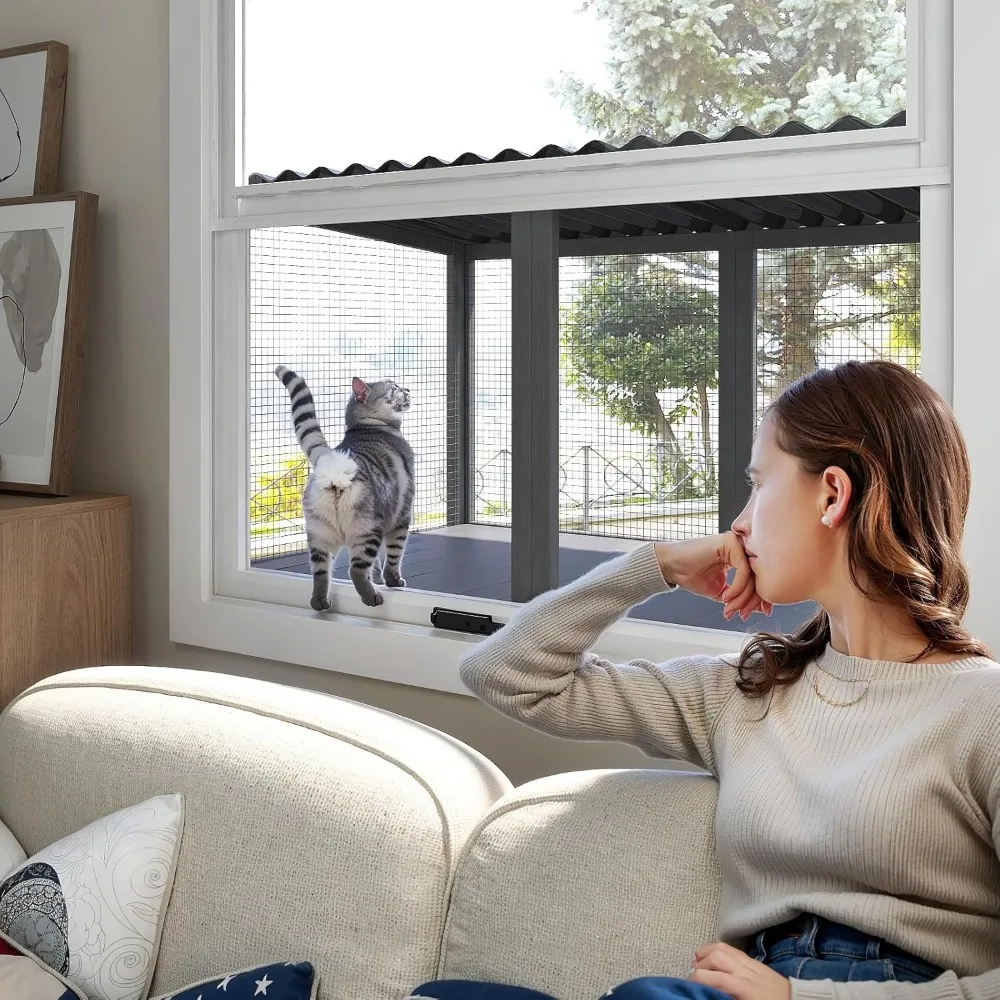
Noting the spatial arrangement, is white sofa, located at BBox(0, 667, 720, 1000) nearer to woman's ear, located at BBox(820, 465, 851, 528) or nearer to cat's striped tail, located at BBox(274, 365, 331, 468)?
woman's ear, located at BBox(820, 465, 851, 528)

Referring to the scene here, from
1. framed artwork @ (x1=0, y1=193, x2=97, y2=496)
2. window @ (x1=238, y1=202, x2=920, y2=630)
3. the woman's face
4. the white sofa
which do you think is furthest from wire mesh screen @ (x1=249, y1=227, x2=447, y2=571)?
the woman's face

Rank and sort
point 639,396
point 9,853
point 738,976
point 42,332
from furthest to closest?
point 42,332
point 639,396
point 9,853
point 738,976

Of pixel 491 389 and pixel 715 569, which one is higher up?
pixel 491 389

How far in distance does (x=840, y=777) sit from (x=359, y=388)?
133cm

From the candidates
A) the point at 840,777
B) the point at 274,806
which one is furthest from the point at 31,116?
the point at 840,777

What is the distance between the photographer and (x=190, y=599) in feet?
7.71

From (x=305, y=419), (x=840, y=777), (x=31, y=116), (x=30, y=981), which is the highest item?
(x=31, y=116)

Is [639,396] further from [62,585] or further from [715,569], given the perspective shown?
[62,585]

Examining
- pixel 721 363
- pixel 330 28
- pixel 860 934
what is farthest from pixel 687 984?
pixel 330 28

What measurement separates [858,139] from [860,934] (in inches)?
44.4

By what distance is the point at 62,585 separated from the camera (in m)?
2.23

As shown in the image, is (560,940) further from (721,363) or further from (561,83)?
(561,83)

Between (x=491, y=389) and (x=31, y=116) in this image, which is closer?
(x=491, y=389)

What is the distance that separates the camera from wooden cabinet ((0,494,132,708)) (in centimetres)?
212
